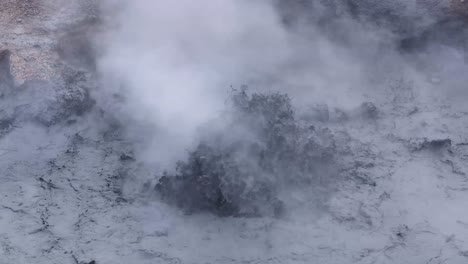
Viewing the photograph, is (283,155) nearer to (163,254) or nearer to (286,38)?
(163,254)

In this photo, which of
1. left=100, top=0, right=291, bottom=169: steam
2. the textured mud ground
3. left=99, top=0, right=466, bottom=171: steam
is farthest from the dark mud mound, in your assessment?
left=99, top=0, right=466, bottom=171: steam

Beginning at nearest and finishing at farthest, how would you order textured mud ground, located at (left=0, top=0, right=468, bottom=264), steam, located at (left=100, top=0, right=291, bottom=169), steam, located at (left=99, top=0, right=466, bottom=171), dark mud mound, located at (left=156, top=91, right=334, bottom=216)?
textured mud ground, located at (left=0, top=0, right=468, bottom=264)
dark mud mound, located at (left=156, top=91, right=334, bottom=216)
steam, located at (left=100, top=0, right=291, bottom=169)
steam, located at (left=99, top=0, right=466, bottom=171)

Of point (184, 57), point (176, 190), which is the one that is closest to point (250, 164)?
point (176, 190)

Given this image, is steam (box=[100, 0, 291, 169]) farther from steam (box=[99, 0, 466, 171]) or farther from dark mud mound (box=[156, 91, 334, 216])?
dark mud mound (box=[156, 91, 334, 216])

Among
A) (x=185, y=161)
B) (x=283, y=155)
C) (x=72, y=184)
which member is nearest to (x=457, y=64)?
(x=283, y=155)

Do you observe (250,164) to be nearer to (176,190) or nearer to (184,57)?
(176,190)

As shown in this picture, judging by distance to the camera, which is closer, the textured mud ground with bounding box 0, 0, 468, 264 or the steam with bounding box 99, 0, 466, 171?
the textured mud ground with bounding box 0, 0, 468, 264

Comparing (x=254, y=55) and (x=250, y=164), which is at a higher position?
(x=254, y=55)

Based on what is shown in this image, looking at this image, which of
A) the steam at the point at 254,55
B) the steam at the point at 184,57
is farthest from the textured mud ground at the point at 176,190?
the steam at the point at 184,57

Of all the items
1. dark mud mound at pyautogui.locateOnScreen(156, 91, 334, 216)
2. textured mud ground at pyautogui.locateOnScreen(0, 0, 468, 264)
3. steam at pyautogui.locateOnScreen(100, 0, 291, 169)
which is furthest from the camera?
steam at pyautogui.locateOnScreen(100, 0, 291, 169)
